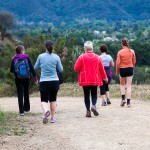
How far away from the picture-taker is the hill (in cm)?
17488

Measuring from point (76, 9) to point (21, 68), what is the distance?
17612 centimetres

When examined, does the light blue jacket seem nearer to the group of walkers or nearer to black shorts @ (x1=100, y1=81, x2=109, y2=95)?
the group of walkers

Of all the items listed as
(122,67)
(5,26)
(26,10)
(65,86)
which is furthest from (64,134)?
(26,10)

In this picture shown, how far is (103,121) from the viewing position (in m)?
10.6

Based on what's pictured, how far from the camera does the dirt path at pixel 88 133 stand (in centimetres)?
816

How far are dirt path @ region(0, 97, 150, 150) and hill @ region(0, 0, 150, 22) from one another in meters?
161

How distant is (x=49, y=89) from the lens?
1044 cm

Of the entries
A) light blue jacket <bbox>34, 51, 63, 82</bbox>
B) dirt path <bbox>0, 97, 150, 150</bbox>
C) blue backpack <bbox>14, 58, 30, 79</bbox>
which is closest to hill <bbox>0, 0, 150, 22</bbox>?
blue backpack <bbox>14, 58, 30, 79</bbox>

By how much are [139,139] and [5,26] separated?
57477mm

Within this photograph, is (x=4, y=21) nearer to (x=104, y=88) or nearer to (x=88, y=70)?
(x=104, y=88)

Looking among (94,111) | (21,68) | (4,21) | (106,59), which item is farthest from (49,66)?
(4,21)

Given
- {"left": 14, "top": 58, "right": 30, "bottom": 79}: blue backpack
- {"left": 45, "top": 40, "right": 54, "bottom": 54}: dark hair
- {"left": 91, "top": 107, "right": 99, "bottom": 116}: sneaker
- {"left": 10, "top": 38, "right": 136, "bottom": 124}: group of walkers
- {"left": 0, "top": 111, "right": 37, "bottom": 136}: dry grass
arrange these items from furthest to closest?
{"left": 14, "top": 58, "right": 30, "bottom": 79}: blue backpack, {"left": 91, "top": 107, "right": 99, "bottom": 116}: sneaker, {"left": 10, "top": 38, "right": 136, "bottom": 124}: group of walkers, {"left": 45, "top": 40, "right": 54, "bottom": 54}: dark hair, {"left": 0, "top": 111, "right": 37, "bottom": 136}: dry grass

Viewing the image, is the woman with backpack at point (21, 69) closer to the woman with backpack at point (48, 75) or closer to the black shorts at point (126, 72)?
the woman with backpack at point (48, 75)

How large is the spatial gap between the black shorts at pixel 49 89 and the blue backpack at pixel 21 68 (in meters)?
1.14
